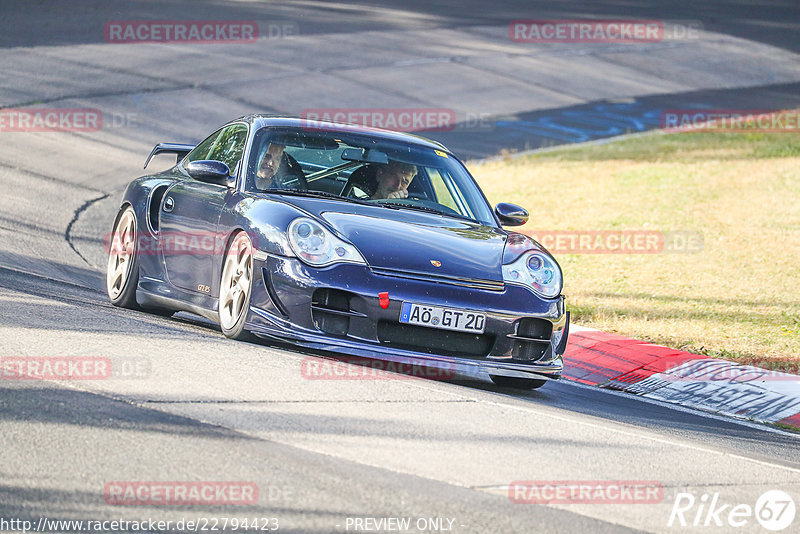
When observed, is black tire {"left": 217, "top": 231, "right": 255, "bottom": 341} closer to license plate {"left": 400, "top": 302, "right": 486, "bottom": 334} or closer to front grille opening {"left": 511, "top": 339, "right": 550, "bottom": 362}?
license plate {"left": 400, "top": 302, "right": 486, "bottom": 334}

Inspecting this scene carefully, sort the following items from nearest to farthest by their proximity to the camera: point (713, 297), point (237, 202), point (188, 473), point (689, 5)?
point (188, 473) < point (237, 202) < point (713, 297) < point (689, 5)

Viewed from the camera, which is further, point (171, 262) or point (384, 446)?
point (171, 262)

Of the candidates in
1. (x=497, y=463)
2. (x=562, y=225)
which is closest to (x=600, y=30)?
(x=562, y=225)

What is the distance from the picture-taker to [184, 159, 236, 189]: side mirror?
7.62 m

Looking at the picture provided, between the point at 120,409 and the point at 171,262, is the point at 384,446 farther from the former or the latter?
the point at 171,262

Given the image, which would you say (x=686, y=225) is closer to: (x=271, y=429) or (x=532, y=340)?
(x=532, y=340)

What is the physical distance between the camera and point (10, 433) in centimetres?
465

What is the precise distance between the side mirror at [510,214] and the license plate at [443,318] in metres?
1.60

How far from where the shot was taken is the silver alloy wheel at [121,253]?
27.9 feet

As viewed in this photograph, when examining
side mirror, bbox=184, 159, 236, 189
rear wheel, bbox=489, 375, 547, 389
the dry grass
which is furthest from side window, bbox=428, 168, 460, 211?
the dry grass

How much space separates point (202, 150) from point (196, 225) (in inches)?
49.9

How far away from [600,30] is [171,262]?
27.4 metres

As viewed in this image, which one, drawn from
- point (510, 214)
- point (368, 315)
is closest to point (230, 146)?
point (510, 214)

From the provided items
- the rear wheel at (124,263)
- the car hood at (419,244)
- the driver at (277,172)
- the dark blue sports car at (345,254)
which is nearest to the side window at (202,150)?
the dark blue sports car at (345,254)
